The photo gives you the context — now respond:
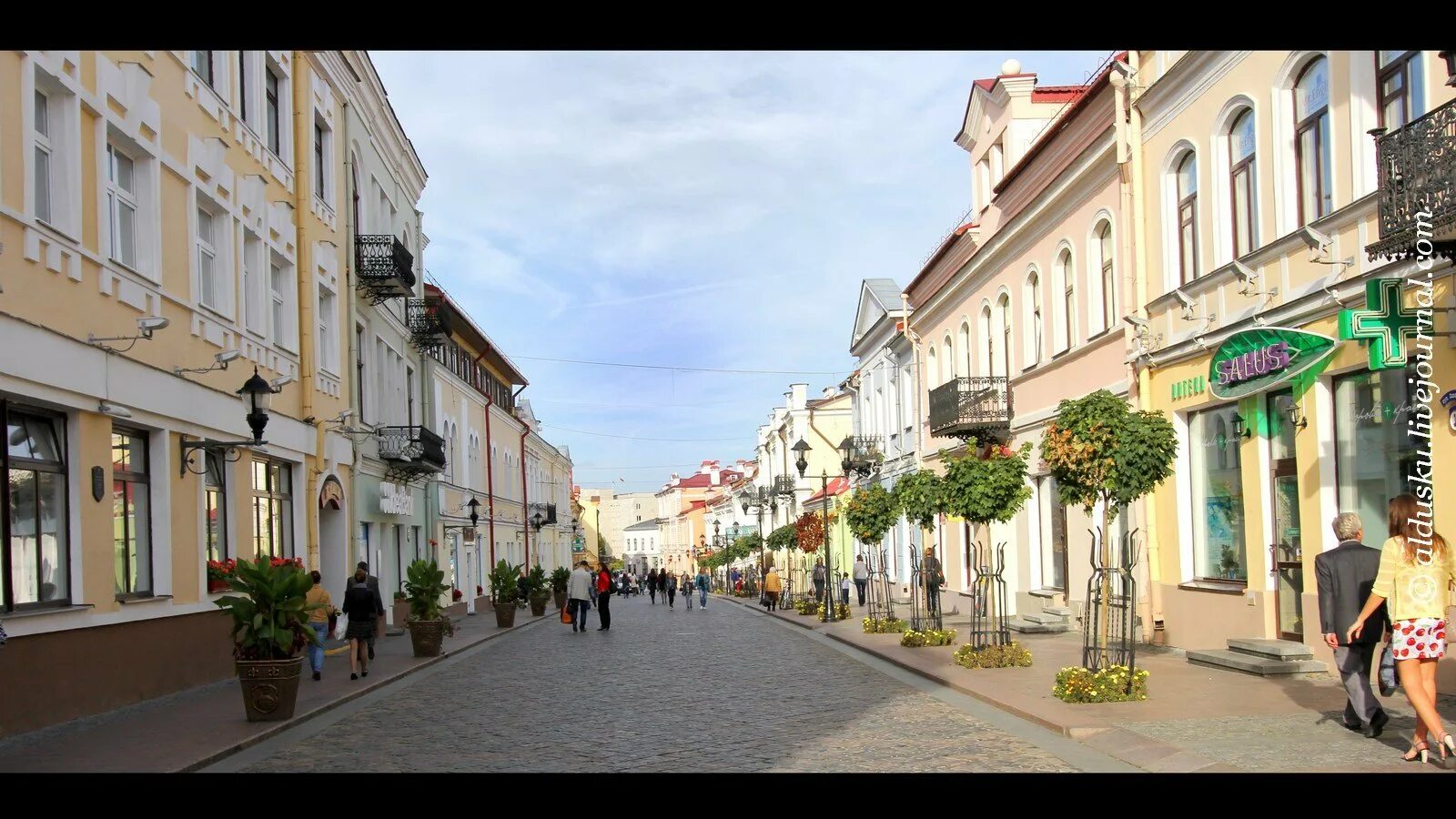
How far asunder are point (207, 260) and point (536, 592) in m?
23.5

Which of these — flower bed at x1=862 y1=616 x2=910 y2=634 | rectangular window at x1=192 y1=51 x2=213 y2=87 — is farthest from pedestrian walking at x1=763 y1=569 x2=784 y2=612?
rectangular window at x1=192 y1=51 x2=213 y2=87

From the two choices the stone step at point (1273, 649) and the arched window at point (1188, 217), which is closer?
the stone step at point (1273, 649)

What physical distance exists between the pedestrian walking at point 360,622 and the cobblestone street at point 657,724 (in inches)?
27.4

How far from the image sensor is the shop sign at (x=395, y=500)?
2875 cm

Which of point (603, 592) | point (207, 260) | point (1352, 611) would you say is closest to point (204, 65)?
point (207, 260)

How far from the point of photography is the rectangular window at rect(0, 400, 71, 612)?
492 inches

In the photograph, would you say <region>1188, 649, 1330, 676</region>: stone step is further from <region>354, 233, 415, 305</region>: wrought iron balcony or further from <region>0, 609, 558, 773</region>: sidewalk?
<region>354, 233, 415, 305</region>: wrought iron balcony

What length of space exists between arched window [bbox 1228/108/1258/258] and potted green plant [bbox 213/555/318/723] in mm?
11086

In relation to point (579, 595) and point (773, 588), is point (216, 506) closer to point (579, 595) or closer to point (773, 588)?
point (579, 595)

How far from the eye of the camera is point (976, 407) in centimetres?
2667

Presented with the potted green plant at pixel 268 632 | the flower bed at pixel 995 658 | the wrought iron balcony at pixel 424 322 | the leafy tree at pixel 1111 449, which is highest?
the wrought iron balcony at pixel 424 322

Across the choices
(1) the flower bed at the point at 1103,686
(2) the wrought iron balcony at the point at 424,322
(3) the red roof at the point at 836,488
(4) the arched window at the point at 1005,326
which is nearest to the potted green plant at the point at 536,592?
(2) the wrought iron balcony at the point at 424,322

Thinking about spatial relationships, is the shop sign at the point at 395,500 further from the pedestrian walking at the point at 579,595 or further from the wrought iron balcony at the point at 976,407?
the wrought iron balcony at the point at 976,407

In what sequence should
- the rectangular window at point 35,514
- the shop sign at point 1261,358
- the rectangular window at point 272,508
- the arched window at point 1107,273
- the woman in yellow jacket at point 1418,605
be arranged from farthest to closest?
the rectangular window at point 272,508
the arched window at point 1107,273
the shop sign at point 1261,358
the rectangular window at point 35,514
the woman in yellow jacket at point 1418,605
